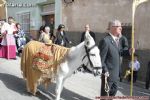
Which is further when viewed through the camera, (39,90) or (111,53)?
(39,90)

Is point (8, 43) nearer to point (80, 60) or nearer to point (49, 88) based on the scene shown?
point (49, 88)

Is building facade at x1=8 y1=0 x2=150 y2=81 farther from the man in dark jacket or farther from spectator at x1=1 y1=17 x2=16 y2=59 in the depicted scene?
the man in dark jacket

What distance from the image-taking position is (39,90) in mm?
10289

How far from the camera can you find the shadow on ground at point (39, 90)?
9.80 m

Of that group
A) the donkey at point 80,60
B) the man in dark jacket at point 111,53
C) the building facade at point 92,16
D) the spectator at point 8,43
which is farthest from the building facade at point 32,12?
the man in dark jacket at point 111,53

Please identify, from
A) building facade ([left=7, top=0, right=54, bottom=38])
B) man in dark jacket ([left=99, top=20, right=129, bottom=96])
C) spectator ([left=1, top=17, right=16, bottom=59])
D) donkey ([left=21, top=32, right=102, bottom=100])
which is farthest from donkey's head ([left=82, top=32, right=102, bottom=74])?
building facade ([left=7, top=0, right=54, bottom=38])

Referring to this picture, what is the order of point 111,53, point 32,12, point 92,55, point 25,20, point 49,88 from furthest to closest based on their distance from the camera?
point 25,20 → point 32,12 → point 49,88 → point 92,55 → point 111,53

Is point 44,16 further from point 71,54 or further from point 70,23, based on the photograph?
point 71,54

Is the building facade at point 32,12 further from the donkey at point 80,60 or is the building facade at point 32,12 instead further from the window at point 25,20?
the donkey at point 80,60

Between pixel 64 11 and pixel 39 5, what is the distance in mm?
3793

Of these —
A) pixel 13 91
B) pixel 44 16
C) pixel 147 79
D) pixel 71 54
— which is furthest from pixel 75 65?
pixel 44 16

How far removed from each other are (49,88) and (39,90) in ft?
1.06

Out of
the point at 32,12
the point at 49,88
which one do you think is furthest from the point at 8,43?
the point at 32,12

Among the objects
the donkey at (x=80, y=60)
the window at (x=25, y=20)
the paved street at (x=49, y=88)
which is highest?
the window at (x=25, y=20)
